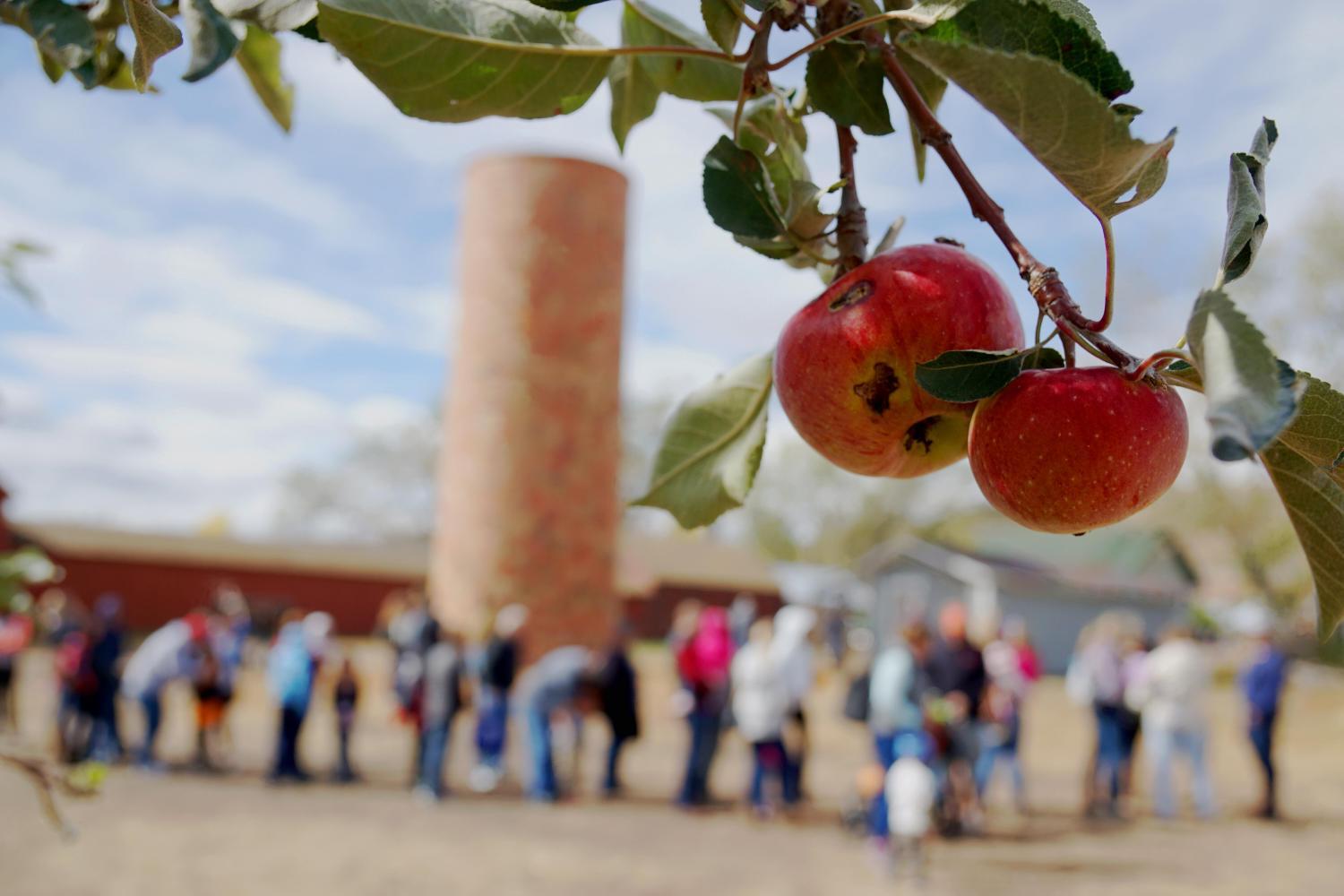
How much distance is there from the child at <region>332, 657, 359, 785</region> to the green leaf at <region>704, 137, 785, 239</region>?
8.77 m

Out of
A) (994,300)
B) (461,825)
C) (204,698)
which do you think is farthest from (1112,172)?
(204,698)

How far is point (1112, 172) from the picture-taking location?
0.59m

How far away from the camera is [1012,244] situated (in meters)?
0.66

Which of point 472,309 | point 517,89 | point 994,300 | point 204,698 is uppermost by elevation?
point 472,309

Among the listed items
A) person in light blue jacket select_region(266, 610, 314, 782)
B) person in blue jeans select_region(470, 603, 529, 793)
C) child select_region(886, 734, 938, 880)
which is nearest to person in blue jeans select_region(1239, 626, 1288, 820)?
child select_region(886, 734, 938, 880)

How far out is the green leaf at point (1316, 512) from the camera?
61 centimetres

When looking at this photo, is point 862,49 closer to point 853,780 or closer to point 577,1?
point 577,1

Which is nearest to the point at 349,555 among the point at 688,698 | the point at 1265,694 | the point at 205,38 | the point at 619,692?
the point at 619,692

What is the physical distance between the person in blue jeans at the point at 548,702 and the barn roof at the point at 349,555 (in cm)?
1120

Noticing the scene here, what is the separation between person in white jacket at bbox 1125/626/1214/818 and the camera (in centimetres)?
841

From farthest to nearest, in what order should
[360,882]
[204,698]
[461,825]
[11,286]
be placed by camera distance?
[204,698]
[461,825]
[360,882]
[11,286]

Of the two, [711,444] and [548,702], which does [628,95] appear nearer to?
[711,444]

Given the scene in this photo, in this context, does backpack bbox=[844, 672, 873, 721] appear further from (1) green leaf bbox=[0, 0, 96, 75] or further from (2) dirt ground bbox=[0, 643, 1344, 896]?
(1) green leaf bbox=[0, 0, 96, 75]

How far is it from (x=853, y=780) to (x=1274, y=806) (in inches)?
146
